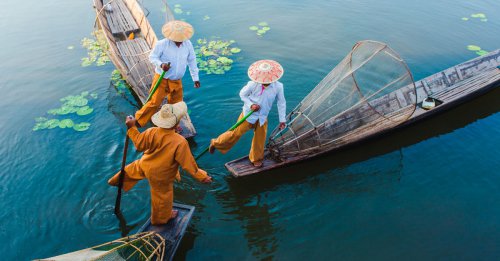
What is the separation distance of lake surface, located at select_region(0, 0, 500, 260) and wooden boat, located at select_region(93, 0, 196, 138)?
1.88 feet

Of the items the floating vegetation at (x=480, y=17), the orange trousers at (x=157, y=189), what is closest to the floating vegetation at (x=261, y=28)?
the floating vegetation at (x=480, y=17)

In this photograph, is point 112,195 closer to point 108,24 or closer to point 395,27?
point 108,24

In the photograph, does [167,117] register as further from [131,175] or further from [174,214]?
[174,214]

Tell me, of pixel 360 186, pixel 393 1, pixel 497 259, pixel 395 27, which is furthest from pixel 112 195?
pixel 393 1

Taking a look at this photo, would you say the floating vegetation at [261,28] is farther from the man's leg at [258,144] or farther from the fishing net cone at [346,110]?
the man's leg at [258,144]

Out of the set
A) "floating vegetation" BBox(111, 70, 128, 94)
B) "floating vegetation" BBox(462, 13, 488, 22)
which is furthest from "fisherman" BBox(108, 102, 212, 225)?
"floating vegetation" BBox(462, 13, 488, 22)

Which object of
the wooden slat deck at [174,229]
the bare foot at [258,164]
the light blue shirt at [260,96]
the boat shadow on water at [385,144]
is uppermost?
the light blue shirt at [260,96]

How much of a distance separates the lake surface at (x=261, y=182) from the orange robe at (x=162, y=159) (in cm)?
105

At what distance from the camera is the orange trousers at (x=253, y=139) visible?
503 centimetres

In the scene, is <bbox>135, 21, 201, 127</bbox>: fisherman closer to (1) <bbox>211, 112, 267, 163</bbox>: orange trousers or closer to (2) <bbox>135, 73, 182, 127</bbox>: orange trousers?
(2) <bbox>135, 73, 182, 127</bbox>: orange trousers

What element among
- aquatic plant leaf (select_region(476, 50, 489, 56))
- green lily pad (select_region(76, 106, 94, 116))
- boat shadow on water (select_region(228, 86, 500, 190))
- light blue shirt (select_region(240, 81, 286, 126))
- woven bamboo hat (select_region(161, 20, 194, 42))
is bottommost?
boat shadow on water (select_region(228, 86, 500, 190))

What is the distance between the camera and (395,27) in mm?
10227

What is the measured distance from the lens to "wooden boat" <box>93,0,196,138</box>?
6846 mm

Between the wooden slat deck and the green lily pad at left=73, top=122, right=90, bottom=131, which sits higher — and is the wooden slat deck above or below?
above
